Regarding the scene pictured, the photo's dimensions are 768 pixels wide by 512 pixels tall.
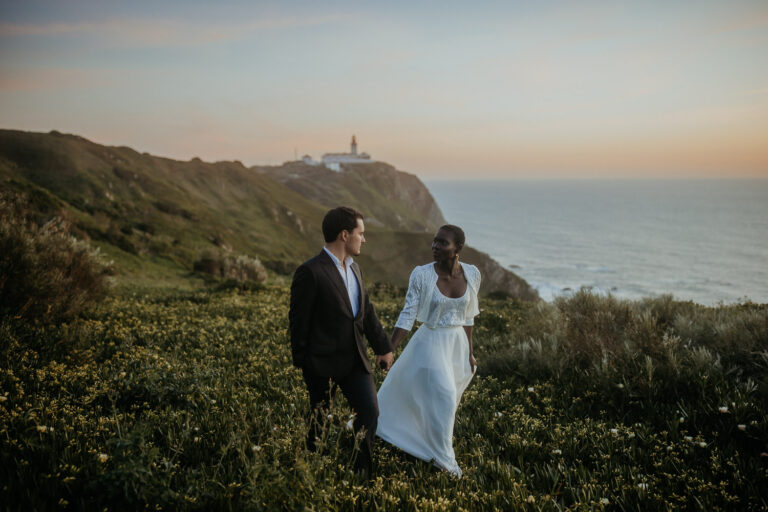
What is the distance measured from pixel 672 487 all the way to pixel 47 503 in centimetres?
548

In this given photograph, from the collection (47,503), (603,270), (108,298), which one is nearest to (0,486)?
(47,503)

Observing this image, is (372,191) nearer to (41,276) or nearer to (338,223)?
(41,276)

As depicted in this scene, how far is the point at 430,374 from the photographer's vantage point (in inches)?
189

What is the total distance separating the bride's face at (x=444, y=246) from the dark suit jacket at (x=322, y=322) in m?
1.25

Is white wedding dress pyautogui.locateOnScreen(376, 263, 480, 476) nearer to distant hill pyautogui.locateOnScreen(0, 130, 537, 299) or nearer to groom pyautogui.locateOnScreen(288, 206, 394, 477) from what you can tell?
groom pyautogui.locateOnScreen(288, 206, 394, 477)

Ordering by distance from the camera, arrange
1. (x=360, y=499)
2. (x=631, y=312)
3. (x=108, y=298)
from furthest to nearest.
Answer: (x=108, y=298), (x=631, y=312), (x=360, y=499)

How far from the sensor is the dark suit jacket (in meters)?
3.94

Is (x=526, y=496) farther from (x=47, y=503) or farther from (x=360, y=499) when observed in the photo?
(x=47, y=503)

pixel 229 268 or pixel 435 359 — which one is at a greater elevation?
pixel 435 359

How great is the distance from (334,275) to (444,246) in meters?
1.35

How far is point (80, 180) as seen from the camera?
3694 cm

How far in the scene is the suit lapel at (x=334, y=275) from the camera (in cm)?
403

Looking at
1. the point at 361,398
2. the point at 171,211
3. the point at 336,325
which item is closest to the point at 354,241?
the point at 336,325

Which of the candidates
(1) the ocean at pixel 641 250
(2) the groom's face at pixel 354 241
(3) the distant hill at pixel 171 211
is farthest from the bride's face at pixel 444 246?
(1) the ocean at pixel 641 250
